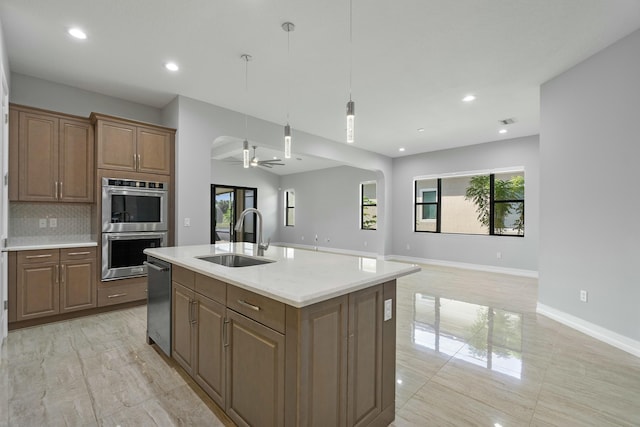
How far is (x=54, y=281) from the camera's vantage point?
331 cm

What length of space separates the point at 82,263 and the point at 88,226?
69 cm

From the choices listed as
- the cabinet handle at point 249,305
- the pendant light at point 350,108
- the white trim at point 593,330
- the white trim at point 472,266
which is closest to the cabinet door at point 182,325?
the cabinet handle at point 249,305

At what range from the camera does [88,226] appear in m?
3.95

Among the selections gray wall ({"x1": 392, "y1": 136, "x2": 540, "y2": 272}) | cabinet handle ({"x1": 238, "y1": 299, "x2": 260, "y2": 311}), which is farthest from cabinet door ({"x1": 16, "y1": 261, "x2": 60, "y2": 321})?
gray wall ({"x1": 392, "y1": 136, "x2": 540, "y2": 272})

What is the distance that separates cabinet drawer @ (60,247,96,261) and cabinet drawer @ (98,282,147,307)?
43cm

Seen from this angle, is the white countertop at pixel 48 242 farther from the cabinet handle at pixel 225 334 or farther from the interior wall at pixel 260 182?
the interior wall at pixel 260 182

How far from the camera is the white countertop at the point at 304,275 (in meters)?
1.31

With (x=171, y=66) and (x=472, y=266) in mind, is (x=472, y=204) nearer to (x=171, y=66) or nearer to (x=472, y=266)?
(x=472, y=266)

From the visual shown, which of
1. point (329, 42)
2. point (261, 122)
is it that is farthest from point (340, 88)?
point (261, 122)

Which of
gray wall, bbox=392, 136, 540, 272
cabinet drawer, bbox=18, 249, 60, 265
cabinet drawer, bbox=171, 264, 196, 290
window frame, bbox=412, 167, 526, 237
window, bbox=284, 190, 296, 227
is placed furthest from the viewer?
window, bbox=284, 190, 296, 227

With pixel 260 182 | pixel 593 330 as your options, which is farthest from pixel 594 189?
pixel 260 182

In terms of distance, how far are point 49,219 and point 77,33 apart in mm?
2259

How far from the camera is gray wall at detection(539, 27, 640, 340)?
274cm

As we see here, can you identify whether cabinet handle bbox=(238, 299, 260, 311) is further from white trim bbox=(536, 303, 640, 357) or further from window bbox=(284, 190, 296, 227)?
window bbox=(284, 190, 296, 227)
